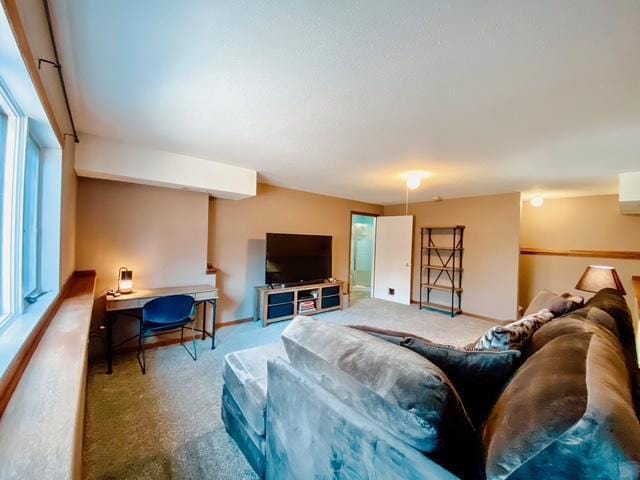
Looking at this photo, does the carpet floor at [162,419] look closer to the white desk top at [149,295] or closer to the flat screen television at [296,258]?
the white desk top at [149,295]

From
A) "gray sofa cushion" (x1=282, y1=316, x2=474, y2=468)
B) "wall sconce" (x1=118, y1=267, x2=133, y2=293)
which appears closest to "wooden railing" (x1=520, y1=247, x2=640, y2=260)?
"gray sofa cushion" (x1=282, y1=316, x2=474, y2=468)

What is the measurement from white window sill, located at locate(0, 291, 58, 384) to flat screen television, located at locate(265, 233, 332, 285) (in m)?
2.67

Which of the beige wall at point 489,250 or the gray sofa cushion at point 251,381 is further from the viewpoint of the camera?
the beige wall at point 489,250

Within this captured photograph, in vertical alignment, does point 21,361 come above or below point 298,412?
above

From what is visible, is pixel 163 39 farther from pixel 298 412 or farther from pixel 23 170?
pixel 298 412

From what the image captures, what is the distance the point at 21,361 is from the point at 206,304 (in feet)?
8.55

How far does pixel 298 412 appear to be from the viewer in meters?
1.15

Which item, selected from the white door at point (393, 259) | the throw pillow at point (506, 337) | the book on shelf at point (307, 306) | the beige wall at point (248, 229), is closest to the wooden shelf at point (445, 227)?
the white door at point (393, 259)

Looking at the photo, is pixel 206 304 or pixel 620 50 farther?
pixel 206 304

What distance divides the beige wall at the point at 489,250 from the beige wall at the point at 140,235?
439 cm

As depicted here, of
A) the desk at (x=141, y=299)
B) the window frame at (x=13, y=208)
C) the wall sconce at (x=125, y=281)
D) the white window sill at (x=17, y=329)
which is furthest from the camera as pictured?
the wall sconce at (x=125, y=281)

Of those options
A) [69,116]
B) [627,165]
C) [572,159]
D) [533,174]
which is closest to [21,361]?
[69,116]

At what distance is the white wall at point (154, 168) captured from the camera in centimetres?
248

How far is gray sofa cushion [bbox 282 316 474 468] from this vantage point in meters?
0.75
